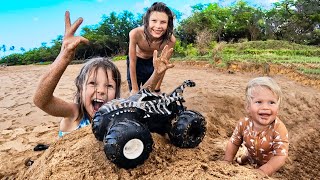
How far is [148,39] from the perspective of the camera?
4.23 metres

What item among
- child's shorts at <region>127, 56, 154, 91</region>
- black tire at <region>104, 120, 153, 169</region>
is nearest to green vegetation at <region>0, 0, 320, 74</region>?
child's shorts at <region>127, 56, 154, 91</region>

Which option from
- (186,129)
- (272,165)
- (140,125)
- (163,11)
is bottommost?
(272,165)

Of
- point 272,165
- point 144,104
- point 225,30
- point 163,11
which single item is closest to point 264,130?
point 272,165

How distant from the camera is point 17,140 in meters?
3.63

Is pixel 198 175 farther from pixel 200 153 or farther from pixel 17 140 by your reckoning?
pixel 17 140

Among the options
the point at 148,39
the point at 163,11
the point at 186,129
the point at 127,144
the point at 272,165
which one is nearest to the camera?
the point at 127,144

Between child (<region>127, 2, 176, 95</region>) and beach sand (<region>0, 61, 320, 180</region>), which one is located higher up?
child (<region>127, 2, 176, 95</region>)

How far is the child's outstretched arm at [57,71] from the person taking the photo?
2047 mm

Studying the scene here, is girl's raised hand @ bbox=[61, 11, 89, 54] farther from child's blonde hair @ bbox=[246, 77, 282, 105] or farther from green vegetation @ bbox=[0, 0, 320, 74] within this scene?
green vegetation @ bbox=[0, 0, 320, 74]

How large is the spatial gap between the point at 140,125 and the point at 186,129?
0.40 metres

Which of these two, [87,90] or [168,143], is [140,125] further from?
[87,90]

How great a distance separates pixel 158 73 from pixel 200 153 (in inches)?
25.5

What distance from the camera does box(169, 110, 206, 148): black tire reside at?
1958 mm

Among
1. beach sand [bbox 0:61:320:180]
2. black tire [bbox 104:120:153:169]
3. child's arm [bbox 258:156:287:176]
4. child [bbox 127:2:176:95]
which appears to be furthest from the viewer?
child [bbox 127:2:176:95]
